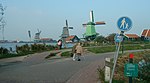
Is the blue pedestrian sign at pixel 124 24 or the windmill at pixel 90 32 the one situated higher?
the windmill at pixel 90 32

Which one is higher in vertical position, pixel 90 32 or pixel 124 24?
pixel 90 32

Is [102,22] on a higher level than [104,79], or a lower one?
higher

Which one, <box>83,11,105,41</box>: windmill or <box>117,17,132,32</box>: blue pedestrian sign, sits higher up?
<box>83,11,105,41</box>: windmill

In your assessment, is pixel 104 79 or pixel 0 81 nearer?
pixel 104 79

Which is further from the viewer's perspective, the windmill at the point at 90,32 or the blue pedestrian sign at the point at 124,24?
the windmill at the point at 90,32

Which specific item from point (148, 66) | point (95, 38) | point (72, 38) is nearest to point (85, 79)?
point (148, 66)

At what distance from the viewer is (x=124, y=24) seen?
10.8m

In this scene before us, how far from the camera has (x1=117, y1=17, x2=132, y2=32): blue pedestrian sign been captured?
10.7 m

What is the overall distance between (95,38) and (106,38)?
5.85 metres

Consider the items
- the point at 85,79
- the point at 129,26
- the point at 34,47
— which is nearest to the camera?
the point at 129,26

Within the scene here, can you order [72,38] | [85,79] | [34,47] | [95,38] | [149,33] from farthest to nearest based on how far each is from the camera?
[149,33], [72,38], [95,38], [34,47], [85,79]

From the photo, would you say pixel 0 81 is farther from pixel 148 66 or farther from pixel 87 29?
pixel 87 29

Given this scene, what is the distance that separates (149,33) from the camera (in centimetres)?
10238

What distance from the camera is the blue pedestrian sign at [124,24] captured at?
10.7 meters
